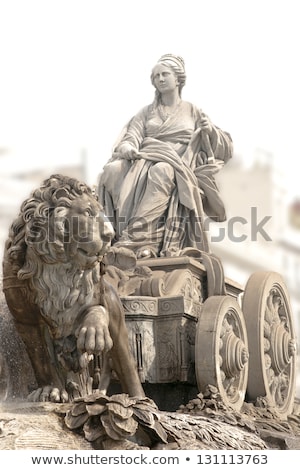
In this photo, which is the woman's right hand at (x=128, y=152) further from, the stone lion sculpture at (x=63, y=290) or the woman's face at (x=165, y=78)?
the stone lion sculpture at (x=63, y=290)

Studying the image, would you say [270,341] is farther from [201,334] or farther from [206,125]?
[206,125]

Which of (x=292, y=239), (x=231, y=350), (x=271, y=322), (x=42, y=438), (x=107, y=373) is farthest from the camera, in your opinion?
(x=292, y=239)

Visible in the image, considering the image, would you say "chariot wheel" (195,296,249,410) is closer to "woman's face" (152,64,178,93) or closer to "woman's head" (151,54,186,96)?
"woman's face" (152,64,178,93)

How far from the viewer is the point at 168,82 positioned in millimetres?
13031

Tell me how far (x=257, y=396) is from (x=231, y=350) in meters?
0.86

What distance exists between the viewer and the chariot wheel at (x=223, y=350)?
442 inches

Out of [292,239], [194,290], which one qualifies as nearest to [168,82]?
[194,290]

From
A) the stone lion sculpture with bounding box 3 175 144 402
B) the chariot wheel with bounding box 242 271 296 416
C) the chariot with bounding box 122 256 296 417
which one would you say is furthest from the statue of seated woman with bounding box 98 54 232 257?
the stone lion sculpture with bounding box 3 175 144 402

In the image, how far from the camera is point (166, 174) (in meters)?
12.6

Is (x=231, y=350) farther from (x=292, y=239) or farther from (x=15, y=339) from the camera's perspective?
(x=292, y=239)

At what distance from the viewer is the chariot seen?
446 inches

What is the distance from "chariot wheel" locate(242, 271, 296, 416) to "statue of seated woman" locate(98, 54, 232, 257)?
2.14 feet

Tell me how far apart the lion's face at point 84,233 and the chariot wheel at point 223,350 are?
1.69m

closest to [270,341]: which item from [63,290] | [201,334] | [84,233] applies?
[201,334]
